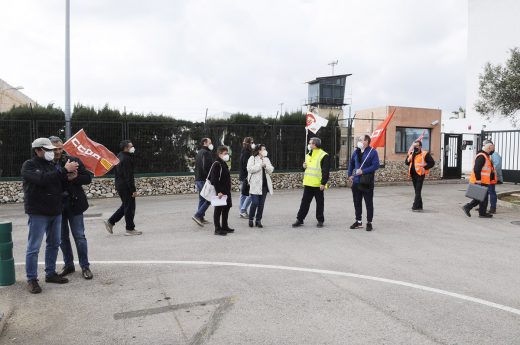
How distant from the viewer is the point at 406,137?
21.2 m

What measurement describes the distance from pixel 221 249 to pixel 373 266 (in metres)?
2.56

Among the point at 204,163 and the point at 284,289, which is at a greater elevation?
the point at 204,163

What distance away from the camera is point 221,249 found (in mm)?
7543

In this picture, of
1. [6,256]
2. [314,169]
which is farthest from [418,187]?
[6,256]

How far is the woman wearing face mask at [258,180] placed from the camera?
30.9ft

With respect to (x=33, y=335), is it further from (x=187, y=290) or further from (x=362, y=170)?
(x=362, y=170)

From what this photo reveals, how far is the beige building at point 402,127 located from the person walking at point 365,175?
1059cm

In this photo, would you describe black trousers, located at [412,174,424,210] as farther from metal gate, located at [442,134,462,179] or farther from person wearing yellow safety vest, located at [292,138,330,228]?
metal gate, located at [442,134,462,179]

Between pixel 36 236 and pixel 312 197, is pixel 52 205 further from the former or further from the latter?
pixel 312 197

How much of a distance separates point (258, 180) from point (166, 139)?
8410 millimetres

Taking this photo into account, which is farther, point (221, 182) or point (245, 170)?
point (245, 170)

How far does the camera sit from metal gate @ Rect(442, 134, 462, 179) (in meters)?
21.7

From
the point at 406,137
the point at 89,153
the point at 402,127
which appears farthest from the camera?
the point at 406,137

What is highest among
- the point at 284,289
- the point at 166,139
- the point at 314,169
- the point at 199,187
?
Answer: the point at 166,139
